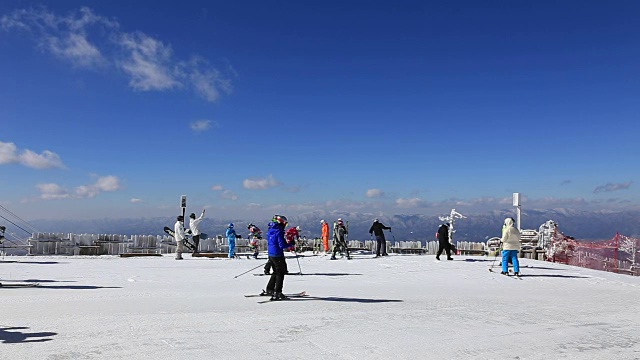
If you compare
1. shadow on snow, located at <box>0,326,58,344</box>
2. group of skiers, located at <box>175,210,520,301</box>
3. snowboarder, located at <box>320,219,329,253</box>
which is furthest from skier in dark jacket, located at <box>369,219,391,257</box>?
shadow on snow, located at <box>0,326,58,344</box>

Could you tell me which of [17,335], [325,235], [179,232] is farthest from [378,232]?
[17,335]

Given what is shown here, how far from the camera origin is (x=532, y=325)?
Result: 29.1ft

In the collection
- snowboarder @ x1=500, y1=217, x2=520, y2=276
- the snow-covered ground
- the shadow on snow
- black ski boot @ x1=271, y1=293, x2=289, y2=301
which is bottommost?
the snow-covered ground

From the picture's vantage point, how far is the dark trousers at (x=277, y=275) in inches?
434

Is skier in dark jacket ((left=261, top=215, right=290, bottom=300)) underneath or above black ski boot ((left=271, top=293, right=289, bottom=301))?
above

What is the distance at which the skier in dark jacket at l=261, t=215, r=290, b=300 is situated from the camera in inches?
435

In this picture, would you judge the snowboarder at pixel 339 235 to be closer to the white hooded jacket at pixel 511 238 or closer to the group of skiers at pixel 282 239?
the group of skiers at pixel 282 239

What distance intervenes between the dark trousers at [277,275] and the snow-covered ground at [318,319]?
526mm

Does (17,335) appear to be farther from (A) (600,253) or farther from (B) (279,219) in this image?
(A) (600,253)

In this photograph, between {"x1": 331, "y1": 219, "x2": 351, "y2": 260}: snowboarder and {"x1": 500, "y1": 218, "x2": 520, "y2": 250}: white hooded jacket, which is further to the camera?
{"x1": 331, "y1": 219, "x2": 351, "y2": 260}: snowboarder

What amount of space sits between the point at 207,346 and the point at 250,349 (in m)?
0.62

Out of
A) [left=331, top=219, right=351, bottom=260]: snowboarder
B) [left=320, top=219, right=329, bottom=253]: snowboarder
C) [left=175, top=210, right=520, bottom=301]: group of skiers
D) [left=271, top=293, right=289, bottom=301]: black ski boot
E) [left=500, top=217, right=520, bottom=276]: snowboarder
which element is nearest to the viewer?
[left=271, top=293, right=289, bottom=301]: black ski boot

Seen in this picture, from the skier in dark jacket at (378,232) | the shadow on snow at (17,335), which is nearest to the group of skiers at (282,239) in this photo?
the skier in dark jacket at (378,232)

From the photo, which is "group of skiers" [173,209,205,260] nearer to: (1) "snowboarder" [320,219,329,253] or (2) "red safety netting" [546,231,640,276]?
(1) "snowboarder" [320,219,329,253]
